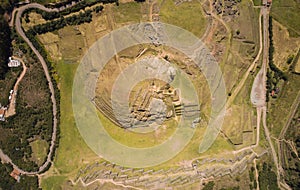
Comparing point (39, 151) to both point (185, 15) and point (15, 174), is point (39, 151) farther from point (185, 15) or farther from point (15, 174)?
point (185, 15)

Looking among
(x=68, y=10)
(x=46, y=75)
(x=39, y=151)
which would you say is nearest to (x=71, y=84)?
(x=46, y=75)

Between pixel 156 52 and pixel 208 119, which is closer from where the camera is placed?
pixel 156 52

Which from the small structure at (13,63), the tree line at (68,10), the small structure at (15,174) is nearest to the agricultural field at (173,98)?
the tree line at (68,10)

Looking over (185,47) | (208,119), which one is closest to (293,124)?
(208,119)

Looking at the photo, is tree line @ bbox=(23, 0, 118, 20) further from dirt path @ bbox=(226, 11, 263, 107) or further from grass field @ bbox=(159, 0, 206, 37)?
dirt path @ bbox=(226, 11, 263, 107)

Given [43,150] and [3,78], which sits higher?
[3,78]

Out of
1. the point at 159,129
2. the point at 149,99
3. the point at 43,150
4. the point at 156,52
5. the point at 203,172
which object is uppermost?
the point at 156,52

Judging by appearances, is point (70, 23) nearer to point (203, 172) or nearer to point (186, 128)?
point (186, 128)
